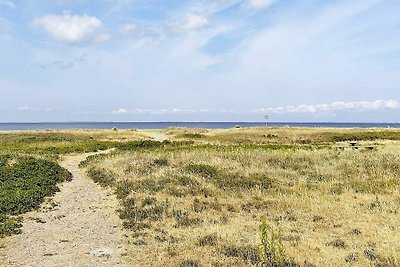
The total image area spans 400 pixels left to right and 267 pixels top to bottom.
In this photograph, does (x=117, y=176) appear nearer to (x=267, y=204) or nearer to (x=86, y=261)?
(x=267, y=204)

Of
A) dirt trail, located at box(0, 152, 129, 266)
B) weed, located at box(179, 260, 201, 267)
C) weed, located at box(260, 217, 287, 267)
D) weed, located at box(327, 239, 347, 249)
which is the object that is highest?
weed, located at box(260, 217, 287, 267)

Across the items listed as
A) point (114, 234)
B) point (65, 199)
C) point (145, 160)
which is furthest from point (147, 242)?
point (145, 160)

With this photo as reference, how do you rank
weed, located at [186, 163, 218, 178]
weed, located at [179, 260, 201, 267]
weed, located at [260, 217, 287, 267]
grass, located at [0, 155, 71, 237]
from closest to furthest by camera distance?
weed, located at [260, 217, 287, 267] → weed, located at [179, 260, 201, 267] → grass, located at [0, 155, 71, 237] → weed, located at [186, 163, 218, 178]

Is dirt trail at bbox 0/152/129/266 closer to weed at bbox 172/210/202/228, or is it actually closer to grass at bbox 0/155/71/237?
grass at bbox 0/155/71/237

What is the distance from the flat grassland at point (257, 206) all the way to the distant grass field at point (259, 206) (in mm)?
43

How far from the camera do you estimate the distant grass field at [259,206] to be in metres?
12.6

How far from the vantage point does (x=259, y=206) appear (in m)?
19.7

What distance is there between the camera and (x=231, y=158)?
32.3m

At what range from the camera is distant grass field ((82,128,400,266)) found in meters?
12.6

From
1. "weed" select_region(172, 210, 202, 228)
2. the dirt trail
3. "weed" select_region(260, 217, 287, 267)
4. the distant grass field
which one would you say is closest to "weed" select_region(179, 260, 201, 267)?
the distant grass field

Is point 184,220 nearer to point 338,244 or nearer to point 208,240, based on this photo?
point 208,240

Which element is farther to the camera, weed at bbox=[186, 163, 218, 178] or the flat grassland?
weed at bbox=[186, 163, 218, 178]

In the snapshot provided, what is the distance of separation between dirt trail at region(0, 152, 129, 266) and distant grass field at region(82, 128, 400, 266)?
74cm

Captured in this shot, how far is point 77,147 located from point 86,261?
118ft
